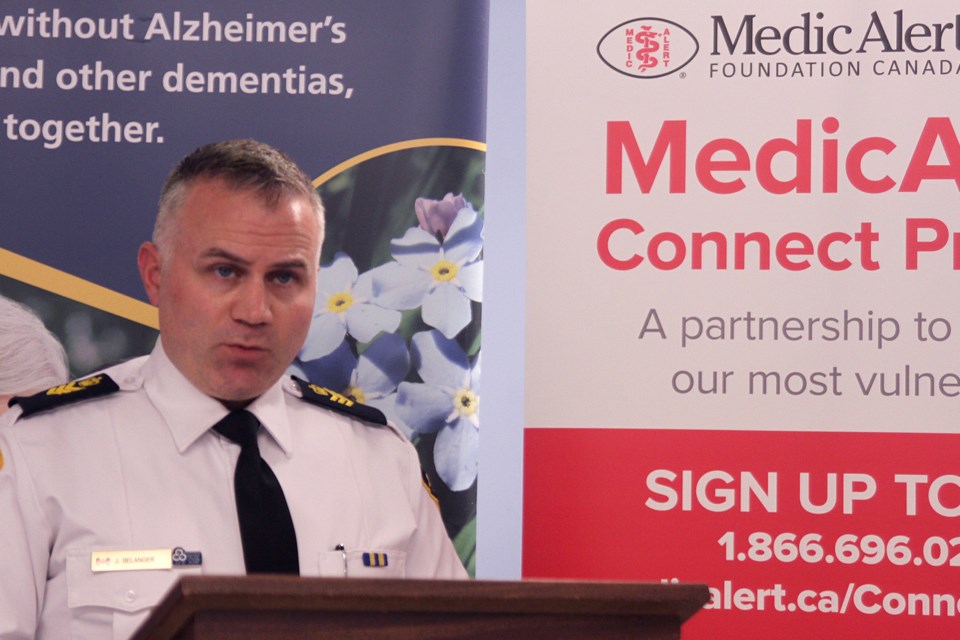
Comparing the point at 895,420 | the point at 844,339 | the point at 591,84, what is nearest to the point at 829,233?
the point at 844,339

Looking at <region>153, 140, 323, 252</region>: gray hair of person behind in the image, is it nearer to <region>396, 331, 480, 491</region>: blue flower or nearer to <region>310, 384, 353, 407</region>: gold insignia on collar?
<region>310, 384, 353, 407</region>: gold insignia on collar

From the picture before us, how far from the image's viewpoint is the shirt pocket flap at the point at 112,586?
2.11 meters

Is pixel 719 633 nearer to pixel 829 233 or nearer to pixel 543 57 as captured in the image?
pixel 829 233

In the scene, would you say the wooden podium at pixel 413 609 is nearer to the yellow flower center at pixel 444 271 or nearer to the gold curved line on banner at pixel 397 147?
the yellow flower center at pixel 444 271

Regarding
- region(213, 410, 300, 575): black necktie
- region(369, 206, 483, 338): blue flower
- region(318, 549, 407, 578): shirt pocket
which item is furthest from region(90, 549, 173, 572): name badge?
region(369, 206, 483, 338): blue flower

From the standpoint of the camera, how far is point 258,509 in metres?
2.28

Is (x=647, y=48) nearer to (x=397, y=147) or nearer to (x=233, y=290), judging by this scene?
(x=397, y=147)

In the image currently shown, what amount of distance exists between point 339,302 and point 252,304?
0.60 meters

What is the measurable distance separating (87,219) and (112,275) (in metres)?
0.15

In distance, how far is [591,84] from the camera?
305cm

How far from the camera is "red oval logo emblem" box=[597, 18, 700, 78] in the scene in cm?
303

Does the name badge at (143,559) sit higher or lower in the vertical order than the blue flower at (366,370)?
Answer: lower

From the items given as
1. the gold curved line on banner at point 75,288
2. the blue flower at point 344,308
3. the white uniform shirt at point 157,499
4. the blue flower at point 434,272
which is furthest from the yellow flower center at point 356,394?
the gold curved line on banner at point 75,288

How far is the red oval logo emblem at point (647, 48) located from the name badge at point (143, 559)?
158cm
